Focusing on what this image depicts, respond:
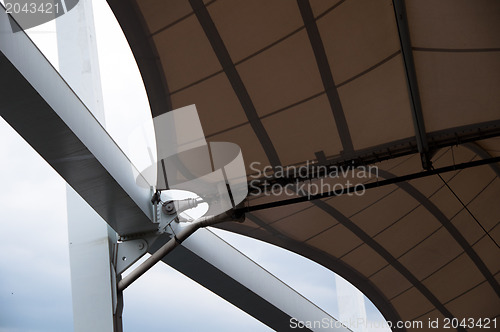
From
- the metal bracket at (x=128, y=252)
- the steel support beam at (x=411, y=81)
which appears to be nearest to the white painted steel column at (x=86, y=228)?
the metal bracket at (x=128, y=252)

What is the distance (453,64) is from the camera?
8.71 metres

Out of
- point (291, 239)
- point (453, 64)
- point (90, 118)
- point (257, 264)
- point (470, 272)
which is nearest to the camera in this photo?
point (453, 64)

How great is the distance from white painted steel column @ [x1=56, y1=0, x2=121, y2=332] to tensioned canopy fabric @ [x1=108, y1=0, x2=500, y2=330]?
2.76 m

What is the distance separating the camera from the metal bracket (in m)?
12.4

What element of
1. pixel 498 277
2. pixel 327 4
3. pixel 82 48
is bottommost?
pixel 498 277

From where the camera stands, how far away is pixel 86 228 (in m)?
12.3

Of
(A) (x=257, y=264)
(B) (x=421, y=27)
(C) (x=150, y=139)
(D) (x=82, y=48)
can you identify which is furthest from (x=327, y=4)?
(A) (x=257, y=264)

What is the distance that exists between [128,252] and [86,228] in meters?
0.97

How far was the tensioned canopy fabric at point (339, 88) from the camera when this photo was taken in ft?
25.9

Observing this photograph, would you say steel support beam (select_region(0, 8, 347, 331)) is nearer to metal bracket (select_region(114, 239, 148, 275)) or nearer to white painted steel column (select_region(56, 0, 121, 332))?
metal bracket (select_region(114, 239, 148, 275))

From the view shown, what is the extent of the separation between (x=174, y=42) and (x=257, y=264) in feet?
29.2

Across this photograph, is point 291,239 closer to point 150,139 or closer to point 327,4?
point 150,139

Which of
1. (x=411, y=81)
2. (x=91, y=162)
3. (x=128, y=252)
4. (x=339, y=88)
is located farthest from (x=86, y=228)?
(x=411, y=81)

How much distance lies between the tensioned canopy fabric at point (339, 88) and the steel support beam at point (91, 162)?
4.19 ft
